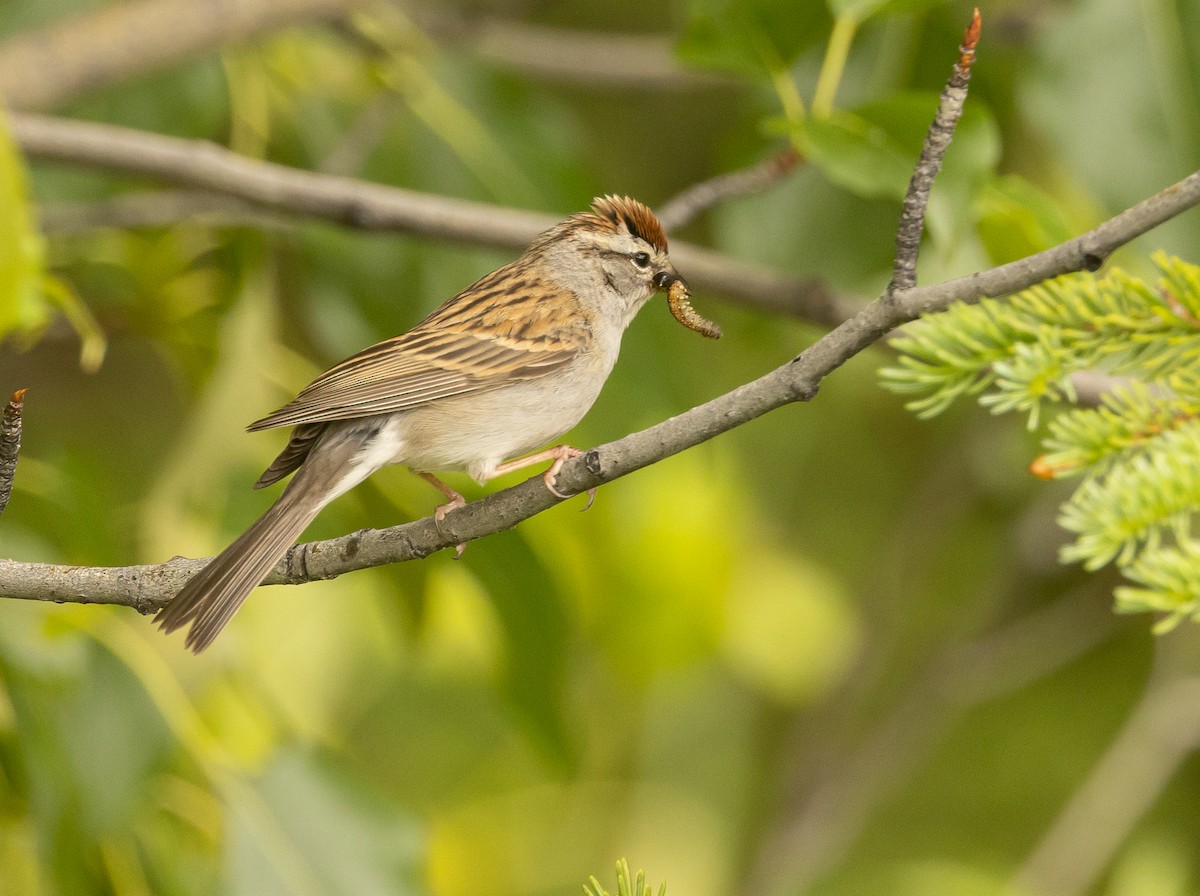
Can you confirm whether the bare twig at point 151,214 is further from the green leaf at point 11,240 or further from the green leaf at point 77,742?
the green leaf at point 11,240

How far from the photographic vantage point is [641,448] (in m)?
1.80

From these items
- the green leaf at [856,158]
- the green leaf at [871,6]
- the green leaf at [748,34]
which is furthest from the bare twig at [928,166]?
the green leaf at [748,34]

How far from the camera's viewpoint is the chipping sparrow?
2.68 meters

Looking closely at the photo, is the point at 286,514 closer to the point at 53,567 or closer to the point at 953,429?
the point at 53,567

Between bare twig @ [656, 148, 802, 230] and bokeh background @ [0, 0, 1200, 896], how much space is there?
136 millimetres

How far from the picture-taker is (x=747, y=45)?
3113 millimetres

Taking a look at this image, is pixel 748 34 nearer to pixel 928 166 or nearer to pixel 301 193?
pixel 301 193

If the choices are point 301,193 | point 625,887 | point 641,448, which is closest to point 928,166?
point 641,448

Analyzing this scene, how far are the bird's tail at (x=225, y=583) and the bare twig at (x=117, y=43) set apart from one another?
1752 mm

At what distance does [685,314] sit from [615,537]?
3.69 ft

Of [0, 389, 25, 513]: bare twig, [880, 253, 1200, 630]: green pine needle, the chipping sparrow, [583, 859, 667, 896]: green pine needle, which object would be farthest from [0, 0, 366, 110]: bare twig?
[583, 859, 667, 896]: green pine needle

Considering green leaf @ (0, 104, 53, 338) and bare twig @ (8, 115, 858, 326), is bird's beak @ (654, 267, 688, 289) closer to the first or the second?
bare twig @ (8, 115, 858, 326)

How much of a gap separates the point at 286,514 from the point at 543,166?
191 centimetres

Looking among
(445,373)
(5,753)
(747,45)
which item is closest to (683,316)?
(445,373)
